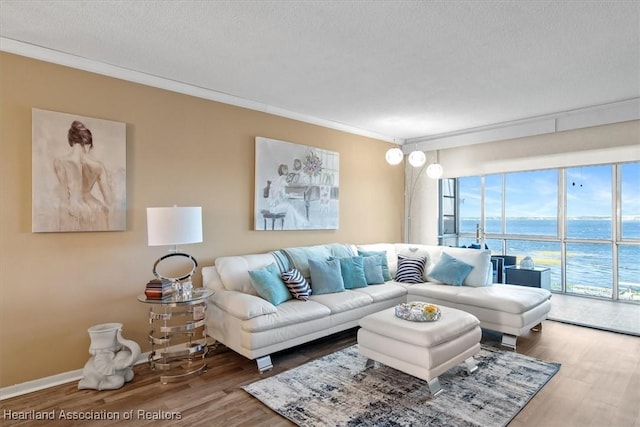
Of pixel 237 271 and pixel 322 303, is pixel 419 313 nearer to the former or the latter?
pixel 322 303

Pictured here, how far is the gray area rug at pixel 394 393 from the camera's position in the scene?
2.31 metres

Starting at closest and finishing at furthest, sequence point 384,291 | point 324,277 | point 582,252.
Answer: point 324,277 → point 384,291 → point 582,252

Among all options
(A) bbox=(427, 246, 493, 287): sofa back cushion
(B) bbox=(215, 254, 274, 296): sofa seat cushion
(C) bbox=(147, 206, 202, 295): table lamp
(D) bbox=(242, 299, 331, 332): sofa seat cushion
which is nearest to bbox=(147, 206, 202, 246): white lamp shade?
(C) bbox=(147, 206, 202, 295): table lamp

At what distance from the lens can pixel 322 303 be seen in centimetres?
358

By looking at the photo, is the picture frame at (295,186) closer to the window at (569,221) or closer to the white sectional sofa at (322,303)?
the white sectional sofa at (322,303)

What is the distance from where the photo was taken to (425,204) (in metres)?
5.97

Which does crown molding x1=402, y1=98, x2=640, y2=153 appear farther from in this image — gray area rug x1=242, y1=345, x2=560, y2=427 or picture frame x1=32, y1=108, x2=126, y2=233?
picture frame x1=32, y1=108, x2=126, y2=233

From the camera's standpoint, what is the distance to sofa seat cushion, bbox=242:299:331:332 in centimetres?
293

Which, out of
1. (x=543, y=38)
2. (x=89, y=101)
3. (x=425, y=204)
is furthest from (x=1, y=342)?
(x=425, y=204)

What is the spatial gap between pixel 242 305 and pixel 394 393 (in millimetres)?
1386

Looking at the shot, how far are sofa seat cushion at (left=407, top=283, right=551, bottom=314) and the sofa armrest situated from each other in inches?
80.9

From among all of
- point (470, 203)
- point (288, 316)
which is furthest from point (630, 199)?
point (288, 316)

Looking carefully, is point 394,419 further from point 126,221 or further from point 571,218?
point 571,218

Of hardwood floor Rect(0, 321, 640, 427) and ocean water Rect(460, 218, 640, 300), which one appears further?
ocean water Rect(460, 218, 640, 300)
